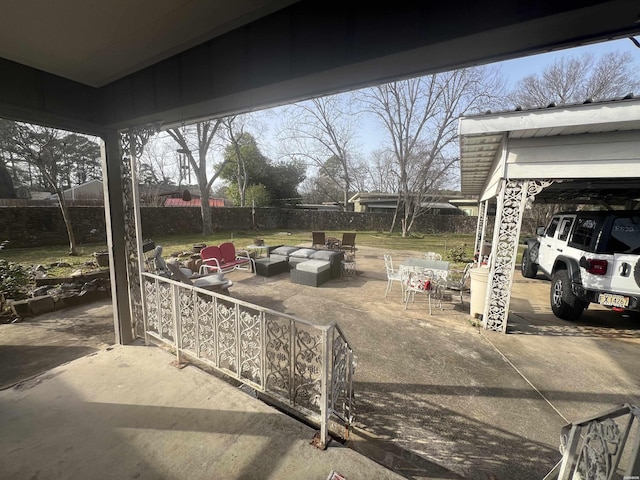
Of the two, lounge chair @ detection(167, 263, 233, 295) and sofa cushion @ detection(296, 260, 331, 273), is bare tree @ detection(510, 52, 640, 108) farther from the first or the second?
lounge chair @ detection(167, 263, 233, 295)

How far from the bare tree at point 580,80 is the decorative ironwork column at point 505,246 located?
1708cm

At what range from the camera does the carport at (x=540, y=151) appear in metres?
3.35

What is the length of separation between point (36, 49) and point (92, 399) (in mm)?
3065

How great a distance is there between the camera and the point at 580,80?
1672 centimetres

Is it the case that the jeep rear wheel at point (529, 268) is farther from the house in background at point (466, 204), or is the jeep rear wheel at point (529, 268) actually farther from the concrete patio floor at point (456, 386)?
the house in background at point (466, 204)

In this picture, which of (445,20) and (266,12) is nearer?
(445,20)

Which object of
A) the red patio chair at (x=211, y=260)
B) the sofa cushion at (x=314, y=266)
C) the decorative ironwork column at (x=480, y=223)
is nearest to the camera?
the red patio chair at (x=211, y=260)

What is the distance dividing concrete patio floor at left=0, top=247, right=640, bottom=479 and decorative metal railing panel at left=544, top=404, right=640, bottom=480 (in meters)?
0.73

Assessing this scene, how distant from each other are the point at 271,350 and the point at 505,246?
161 inches

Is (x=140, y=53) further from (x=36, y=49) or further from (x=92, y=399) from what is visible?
(x=92, y=399)

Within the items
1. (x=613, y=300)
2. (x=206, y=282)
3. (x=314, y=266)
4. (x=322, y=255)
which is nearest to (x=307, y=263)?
(x=314, y=266)

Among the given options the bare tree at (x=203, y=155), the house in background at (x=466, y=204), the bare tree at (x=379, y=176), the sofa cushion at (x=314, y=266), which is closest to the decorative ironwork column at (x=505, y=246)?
the sofa cushion at (x=314, y=266)

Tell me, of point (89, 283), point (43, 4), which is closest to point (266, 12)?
point (43, 4)

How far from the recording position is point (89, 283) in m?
5.83
